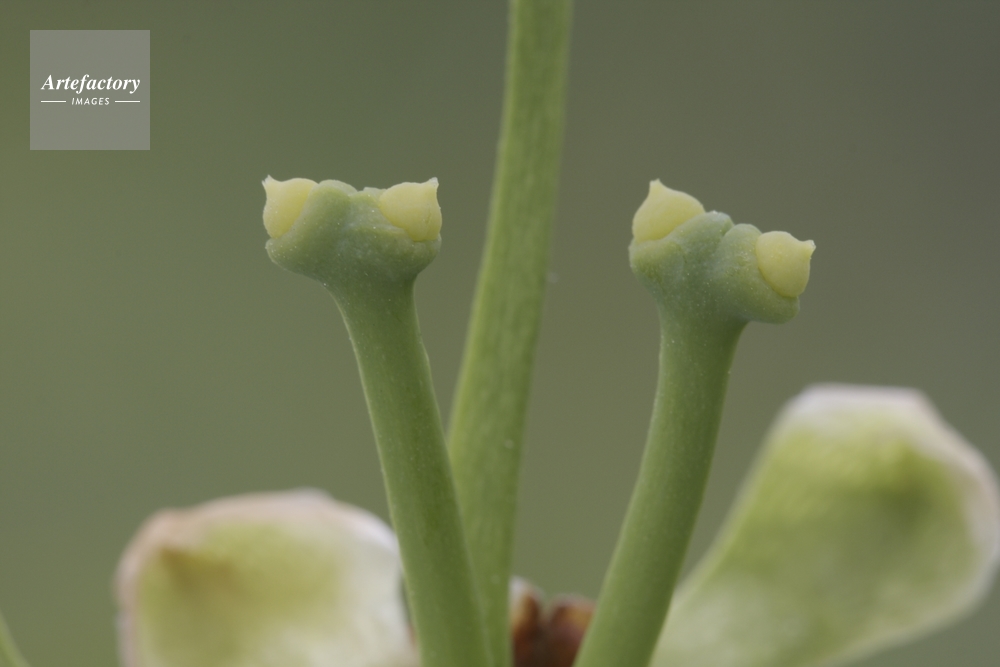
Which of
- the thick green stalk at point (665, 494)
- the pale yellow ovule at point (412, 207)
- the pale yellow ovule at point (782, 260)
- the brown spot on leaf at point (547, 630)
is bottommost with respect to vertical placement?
the brown spot on leaf at point (547, 630)

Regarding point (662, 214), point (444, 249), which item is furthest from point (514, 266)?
point (444, 249)

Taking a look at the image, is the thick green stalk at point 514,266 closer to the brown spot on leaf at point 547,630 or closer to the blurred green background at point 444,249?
the brown spot on leaf at point 547,630

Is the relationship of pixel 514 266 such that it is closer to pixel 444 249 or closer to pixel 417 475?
pixel 417 475

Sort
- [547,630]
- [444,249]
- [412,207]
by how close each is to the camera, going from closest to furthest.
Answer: [412,207], [547,630], [444,249]

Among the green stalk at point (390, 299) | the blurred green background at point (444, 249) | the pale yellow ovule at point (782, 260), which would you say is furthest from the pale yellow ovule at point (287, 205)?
the blurred green background at point (444, 249)


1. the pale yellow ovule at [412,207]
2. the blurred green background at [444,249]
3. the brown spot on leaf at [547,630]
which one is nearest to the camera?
the pale yellow ovule at [412,207]

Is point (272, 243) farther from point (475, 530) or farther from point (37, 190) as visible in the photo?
point (37, 190)

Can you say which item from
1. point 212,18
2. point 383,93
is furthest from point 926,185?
point 212,18
